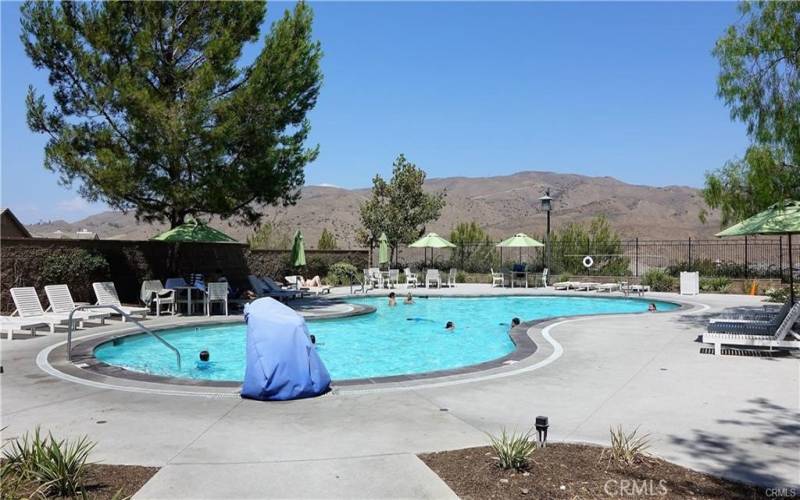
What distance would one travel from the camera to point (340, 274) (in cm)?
2611

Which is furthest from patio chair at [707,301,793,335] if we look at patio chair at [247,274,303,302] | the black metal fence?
the black metal fence

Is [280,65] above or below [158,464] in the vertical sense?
above

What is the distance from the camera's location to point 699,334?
11.2 metres

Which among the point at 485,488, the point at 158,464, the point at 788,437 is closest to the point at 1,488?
the point at 158,464

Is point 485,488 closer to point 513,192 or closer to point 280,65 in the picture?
point 280,65

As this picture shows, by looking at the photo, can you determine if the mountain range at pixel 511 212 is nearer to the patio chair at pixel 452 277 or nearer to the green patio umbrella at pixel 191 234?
the patio chair at pixel 452 277

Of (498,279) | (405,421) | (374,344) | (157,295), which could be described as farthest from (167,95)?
(498,279)

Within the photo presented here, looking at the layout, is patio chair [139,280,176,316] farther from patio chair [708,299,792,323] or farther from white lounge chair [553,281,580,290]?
white lounge chair [553,281,580,290]

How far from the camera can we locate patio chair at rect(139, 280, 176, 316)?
14477 mm

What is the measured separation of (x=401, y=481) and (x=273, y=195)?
551 inches

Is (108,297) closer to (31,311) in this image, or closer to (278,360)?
(31,311)

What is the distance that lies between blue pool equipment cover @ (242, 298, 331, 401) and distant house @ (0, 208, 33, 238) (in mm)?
25292

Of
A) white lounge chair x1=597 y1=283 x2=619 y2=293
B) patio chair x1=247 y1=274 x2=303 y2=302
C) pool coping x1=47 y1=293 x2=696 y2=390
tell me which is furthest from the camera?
white lounge chair x1=597 y1=283 x2=619 y2=293

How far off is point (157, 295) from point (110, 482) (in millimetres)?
11149
